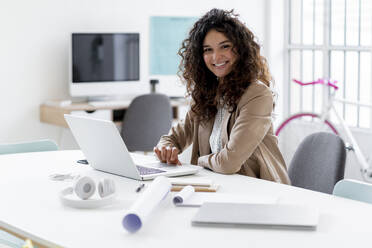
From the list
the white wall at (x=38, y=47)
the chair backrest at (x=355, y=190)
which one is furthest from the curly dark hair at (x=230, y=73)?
the white wall at (x=38, y=47)

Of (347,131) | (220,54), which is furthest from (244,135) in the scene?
(347,131)

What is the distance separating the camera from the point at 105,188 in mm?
1921

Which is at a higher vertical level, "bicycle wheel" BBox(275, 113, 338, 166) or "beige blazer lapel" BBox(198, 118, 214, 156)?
"beige blazer lapel" BBox(198, 118, 214, 156)

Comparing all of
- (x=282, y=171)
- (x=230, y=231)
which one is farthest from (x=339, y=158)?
(x=230, y=231)

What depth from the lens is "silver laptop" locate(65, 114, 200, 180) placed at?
7.12 feet

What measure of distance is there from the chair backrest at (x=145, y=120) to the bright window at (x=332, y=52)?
134cm

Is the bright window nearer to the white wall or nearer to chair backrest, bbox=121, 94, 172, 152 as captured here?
chair backrest, bbox=121, 94, 172, 152

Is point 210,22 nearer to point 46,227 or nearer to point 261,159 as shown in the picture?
point 261,159

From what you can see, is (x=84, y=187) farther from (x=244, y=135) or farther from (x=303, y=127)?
(x=303, y=127)

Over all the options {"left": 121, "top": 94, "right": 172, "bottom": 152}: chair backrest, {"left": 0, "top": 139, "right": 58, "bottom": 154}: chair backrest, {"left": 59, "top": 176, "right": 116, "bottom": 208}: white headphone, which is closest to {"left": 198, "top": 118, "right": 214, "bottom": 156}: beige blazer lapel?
{"left": 0, "top": 139, "right": 58, "bottom": 154}: chair backrest

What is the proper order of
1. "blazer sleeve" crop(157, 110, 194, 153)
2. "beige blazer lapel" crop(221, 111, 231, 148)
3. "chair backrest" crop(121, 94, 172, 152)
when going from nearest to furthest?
"beige blazer lapel" crop(221, 111, 231, 148) → "blazer sleeve" crop(157, 110, 194, 153) → "chair backrest" crop(121, 94, 172, 152)

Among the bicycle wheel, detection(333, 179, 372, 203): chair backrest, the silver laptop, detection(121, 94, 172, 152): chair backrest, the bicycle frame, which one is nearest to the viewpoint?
detection(333, 179, 372, 203): chair backrest

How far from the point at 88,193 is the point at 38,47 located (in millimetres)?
3058

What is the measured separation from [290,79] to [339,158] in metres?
3.44
